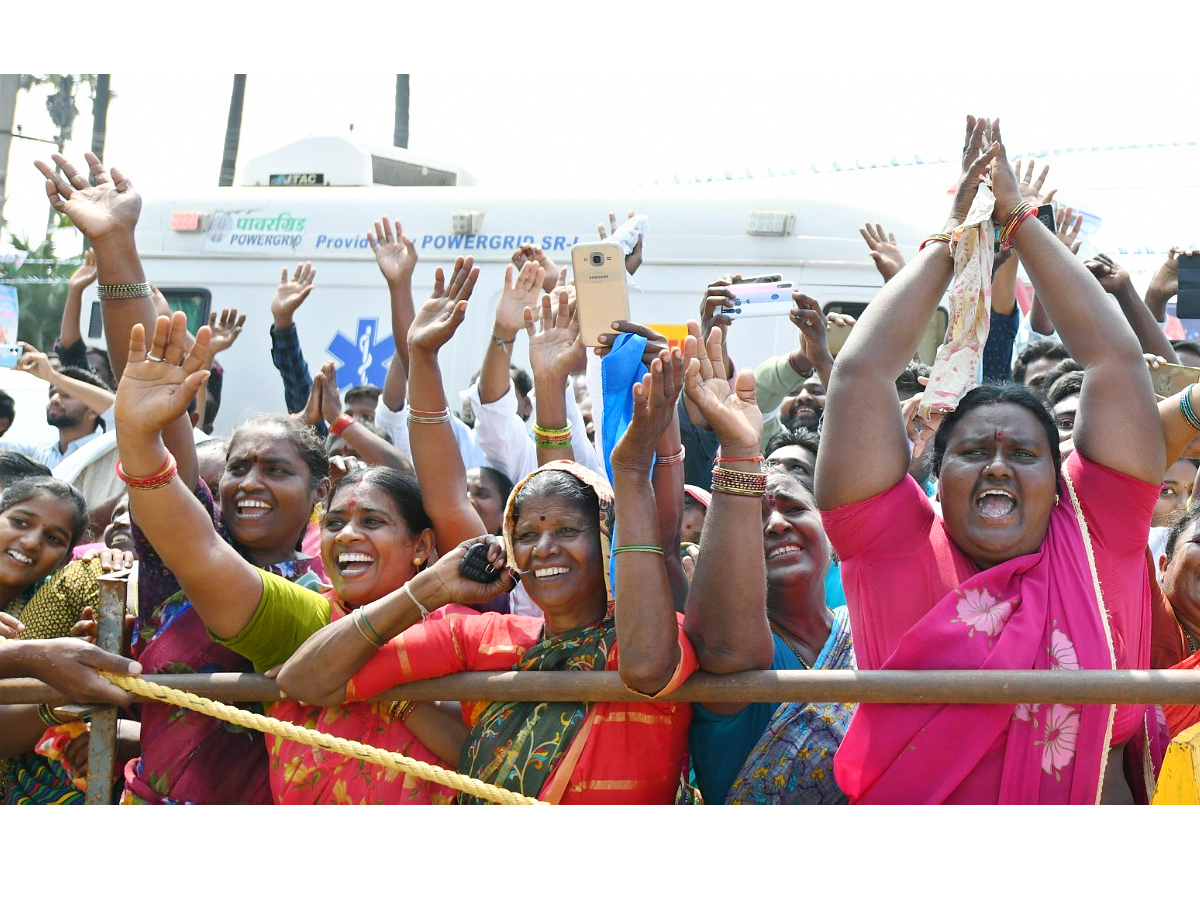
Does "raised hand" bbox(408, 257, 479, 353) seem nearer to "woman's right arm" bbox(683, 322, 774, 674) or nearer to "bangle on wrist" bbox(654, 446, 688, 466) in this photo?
"bangle on wrist" bbox(654, 446, 688, 466)

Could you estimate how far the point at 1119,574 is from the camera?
9.22 feet

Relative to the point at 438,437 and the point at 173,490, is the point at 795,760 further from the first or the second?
the point at 173,490

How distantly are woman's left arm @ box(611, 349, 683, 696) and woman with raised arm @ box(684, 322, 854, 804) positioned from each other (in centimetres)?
8

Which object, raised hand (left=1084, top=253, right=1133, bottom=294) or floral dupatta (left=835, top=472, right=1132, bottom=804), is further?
raised hand (left=1084, top=253, right=1133, bottom=294)

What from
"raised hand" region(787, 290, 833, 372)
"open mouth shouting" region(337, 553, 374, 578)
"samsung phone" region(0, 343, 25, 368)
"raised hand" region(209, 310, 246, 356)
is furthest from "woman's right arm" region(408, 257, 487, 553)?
"samsung phone" region(0, 343, 25, 368)

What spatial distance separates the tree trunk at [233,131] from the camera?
17469 mm

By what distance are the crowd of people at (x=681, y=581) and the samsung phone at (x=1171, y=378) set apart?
729 millimetres

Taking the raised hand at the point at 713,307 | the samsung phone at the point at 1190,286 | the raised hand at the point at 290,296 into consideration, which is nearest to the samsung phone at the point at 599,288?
the raised hand at the point at 713,307

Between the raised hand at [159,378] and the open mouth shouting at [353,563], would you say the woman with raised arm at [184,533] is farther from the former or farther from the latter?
the open mouth shouting at [353,563]

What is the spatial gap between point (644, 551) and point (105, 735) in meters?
1.37

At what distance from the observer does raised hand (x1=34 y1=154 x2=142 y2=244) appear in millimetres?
3557

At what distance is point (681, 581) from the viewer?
3.27m

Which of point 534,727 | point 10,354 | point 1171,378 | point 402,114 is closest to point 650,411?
point 534,727
